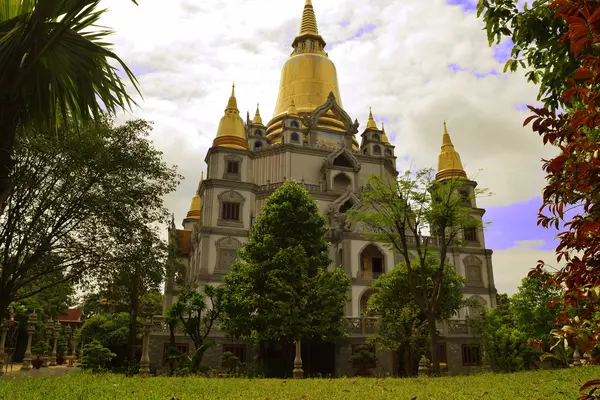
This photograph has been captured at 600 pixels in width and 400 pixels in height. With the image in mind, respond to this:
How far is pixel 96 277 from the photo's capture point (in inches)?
631

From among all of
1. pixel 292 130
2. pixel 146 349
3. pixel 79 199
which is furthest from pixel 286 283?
pixel 292 130

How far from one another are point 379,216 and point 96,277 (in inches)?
386

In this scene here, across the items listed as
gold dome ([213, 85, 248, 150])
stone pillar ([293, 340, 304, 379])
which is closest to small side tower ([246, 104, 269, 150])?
gold dome ([213, 85, 248, 150])

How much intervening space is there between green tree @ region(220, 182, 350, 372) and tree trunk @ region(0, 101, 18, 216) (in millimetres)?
14654

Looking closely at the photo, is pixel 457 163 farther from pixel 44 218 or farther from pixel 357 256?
pixel 44 218

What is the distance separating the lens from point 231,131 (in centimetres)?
3678

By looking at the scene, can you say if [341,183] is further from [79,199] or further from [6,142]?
[6,142]

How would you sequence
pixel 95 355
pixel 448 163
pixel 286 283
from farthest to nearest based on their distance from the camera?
pixel 448 163 → pixel 95 355 → pixel 286 283

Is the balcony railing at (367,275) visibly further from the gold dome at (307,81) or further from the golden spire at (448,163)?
the gold dome at (307,81)

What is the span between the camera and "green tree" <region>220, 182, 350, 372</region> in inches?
797

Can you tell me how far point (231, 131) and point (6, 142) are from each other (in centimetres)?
3078

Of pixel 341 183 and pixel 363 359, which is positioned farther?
pixel 341 183

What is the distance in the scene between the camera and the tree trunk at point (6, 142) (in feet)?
20.1

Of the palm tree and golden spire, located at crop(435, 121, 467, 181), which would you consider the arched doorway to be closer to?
golden spire, located at crop(435, 121, 467, 181)
